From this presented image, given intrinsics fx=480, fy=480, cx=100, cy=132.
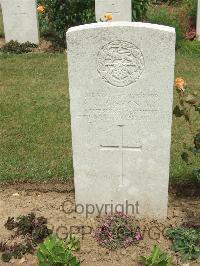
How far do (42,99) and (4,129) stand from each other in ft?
3.86

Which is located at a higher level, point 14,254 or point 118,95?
point 118,95

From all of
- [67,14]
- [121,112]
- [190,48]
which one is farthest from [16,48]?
[121,112]

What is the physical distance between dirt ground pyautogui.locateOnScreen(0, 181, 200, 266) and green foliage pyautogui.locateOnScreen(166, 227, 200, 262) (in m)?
0.06

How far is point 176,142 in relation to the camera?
5902 millimetres

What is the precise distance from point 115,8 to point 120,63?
626 centimetres

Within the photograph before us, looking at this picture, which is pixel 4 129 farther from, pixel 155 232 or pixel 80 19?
pixel 80 19

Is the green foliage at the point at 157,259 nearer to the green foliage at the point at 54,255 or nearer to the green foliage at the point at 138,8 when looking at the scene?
the green foliage at the point at 54,255

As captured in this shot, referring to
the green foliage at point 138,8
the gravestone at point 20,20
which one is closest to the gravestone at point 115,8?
the green foliage at point 138,8

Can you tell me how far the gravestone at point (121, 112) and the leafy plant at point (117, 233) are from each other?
212 mm

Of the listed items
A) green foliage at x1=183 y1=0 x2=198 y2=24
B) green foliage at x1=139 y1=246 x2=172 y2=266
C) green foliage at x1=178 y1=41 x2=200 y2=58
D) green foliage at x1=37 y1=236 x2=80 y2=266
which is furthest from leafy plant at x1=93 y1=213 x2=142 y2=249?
green foliage at x1=183 y1=0 x2=198 y2=24

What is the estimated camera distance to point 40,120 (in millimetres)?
6660

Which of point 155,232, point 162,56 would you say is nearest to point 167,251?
point 155,232

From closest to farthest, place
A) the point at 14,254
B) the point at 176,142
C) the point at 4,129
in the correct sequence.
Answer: the point at 14,254
the point at 176,142
the point at 4,129

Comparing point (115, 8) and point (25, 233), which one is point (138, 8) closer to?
point (115, 8)
